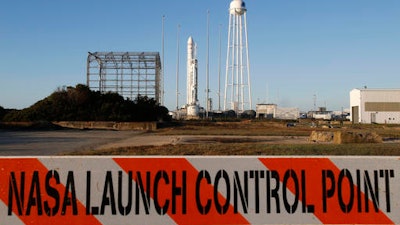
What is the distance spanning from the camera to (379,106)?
83.4 meters

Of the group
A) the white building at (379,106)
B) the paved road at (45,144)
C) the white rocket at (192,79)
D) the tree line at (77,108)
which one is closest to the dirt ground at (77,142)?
the paved road at (45,144)

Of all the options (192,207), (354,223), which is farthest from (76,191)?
(354,223)

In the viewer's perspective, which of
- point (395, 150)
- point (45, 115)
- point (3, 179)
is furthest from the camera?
point (45, 115)

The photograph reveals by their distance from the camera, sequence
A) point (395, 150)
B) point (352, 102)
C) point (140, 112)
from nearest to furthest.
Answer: point (395, 150) < point (140, 112) < point (352, 102)

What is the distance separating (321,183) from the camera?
404cm

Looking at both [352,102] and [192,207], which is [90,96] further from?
[352,102]

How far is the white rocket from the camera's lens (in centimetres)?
9800

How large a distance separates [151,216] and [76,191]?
0.83 metres

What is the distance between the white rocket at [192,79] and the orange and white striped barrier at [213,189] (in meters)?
93.7

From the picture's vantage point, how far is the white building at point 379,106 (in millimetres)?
83188

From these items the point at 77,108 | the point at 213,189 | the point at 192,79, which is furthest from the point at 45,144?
the point at 192,79

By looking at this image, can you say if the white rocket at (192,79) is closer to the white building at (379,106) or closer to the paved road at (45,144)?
the white building at (379,106)

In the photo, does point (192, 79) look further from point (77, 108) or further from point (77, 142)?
point (77, 142)

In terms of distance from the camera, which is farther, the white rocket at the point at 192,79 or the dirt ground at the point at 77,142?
the white rocket at the point at 192,79
